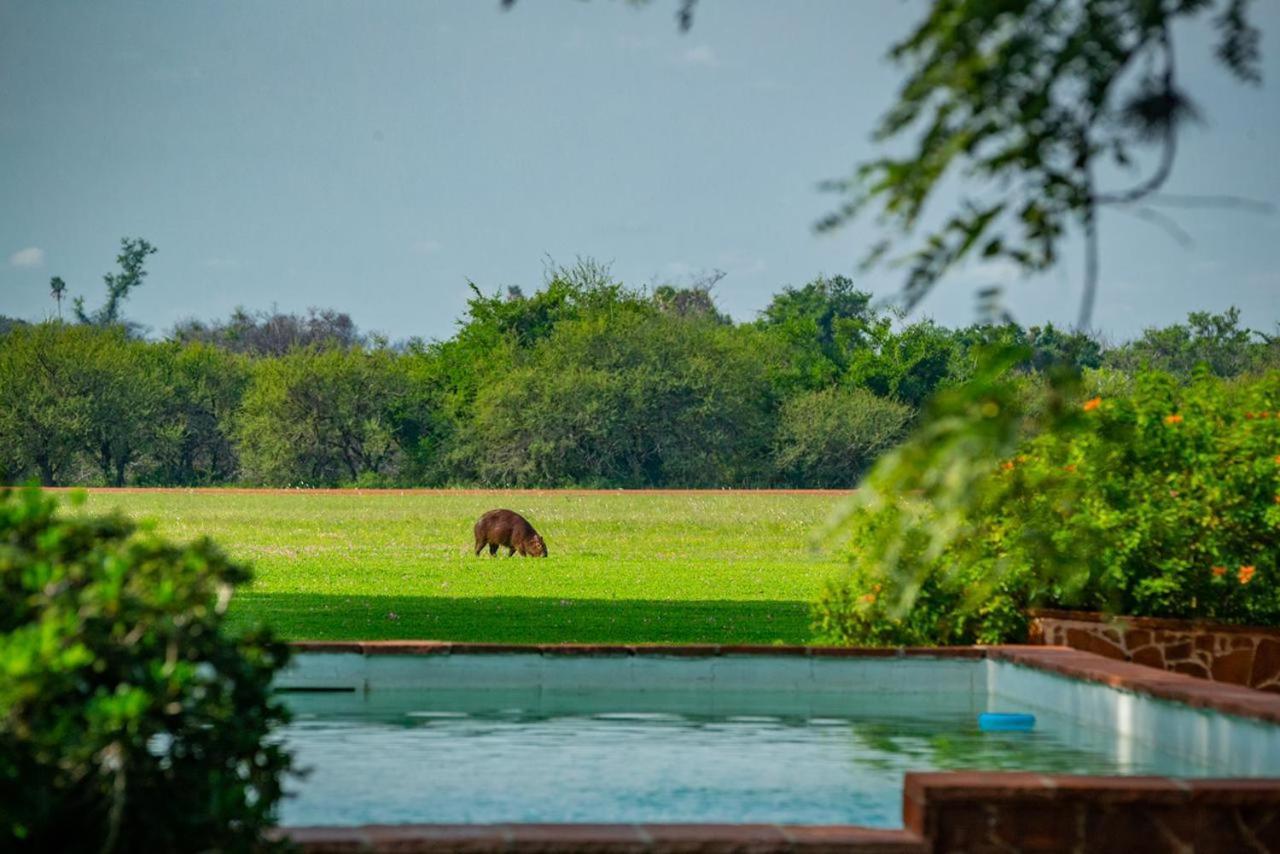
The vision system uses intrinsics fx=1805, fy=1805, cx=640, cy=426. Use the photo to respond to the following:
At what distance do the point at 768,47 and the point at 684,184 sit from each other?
18.6 meters

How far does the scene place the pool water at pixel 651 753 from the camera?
805 cm

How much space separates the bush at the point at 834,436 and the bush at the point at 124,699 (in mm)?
A: 57583

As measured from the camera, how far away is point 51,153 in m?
82.4

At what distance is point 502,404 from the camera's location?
6272 cm

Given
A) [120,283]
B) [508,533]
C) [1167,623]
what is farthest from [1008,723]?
[120,283]

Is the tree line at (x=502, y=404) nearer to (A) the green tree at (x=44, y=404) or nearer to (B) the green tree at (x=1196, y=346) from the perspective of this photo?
(A) the green tree at (x=44, y=404)

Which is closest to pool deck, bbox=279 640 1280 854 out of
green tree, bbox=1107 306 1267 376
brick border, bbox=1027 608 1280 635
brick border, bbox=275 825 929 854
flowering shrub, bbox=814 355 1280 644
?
brick border, bbox=275 825 929 854

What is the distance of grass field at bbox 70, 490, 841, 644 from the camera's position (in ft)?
57.9

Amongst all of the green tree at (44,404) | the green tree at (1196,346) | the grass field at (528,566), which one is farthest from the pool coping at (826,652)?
the green tree at (1196,346)

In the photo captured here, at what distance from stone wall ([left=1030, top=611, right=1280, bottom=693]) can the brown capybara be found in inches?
638

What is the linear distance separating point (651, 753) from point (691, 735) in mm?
681

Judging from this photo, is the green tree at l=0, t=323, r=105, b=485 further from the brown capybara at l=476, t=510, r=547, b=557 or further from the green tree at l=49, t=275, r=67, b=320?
the green tree at l=49, t=275, r=67, b=320

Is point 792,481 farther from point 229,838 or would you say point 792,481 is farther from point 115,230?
point 229,838

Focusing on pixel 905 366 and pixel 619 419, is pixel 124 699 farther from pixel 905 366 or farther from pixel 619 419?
pixel 905 366
